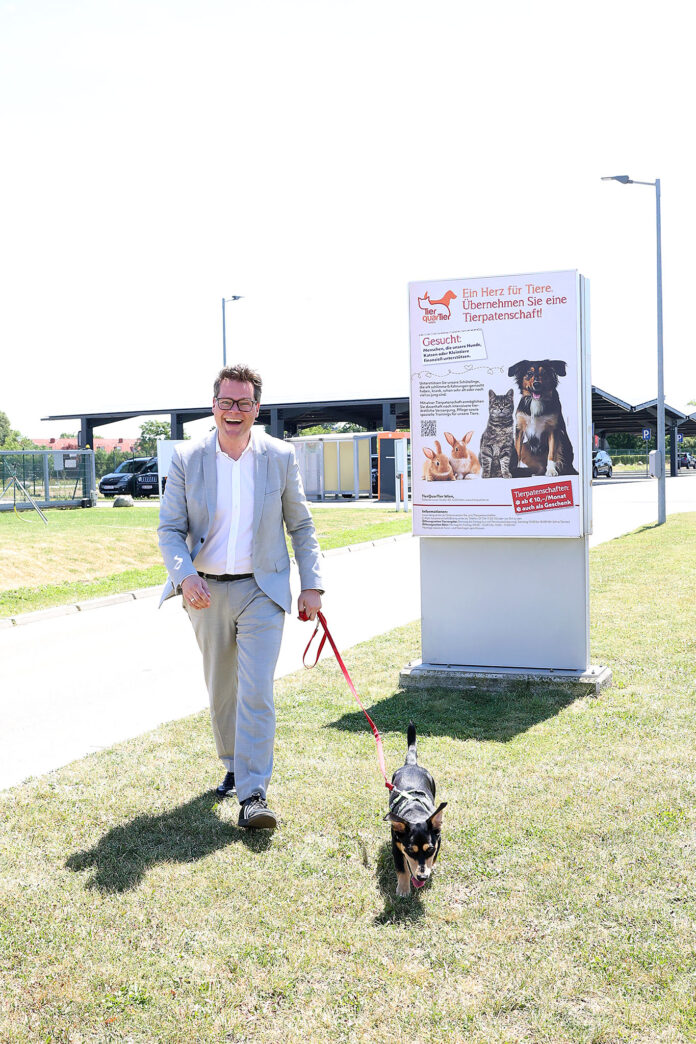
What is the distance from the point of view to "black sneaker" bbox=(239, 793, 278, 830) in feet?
13.6

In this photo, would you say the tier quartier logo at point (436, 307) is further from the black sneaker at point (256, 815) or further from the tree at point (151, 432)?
the tree at point (151, 432)

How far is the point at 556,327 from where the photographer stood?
652cm

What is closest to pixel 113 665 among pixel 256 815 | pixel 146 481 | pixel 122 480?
pixel 256 815

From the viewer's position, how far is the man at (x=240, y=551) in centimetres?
433

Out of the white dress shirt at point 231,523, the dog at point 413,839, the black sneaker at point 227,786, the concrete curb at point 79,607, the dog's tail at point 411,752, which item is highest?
the white dress shirt at point 231,523

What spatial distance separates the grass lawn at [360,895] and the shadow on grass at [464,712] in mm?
43

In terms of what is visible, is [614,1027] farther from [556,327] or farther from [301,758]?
[556,327]

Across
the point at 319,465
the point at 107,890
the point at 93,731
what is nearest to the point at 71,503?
the point at 319,465

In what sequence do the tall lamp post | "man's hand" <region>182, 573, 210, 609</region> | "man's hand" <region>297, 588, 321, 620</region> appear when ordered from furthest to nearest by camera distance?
1. the tall lamp post
2. "man's hand" <region>297, 588, 321, 620</region>
3. "man's hand" <region>182, 573, 210, 609</region>

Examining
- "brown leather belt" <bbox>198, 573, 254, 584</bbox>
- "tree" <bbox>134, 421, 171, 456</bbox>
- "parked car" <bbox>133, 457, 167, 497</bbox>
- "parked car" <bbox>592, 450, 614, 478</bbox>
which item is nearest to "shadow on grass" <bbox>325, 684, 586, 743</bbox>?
"brown leather belt" <bbox>198, 573, 254, 584</bbox>

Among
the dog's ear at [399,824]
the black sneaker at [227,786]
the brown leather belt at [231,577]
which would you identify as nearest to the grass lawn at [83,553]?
the black sneaker at [227,786]

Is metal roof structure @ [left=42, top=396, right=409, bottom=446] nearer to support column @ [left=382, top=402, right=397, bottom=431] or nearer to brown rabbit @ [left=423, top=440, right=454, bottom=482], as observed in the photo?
support column @ [left=382, top=402, right=397, bottom=431]

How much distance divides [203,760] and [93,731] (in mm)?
1166

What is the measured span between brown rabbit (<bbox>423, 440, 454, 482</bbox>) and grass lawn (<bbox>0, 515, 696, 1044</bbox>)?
1.82 metres
